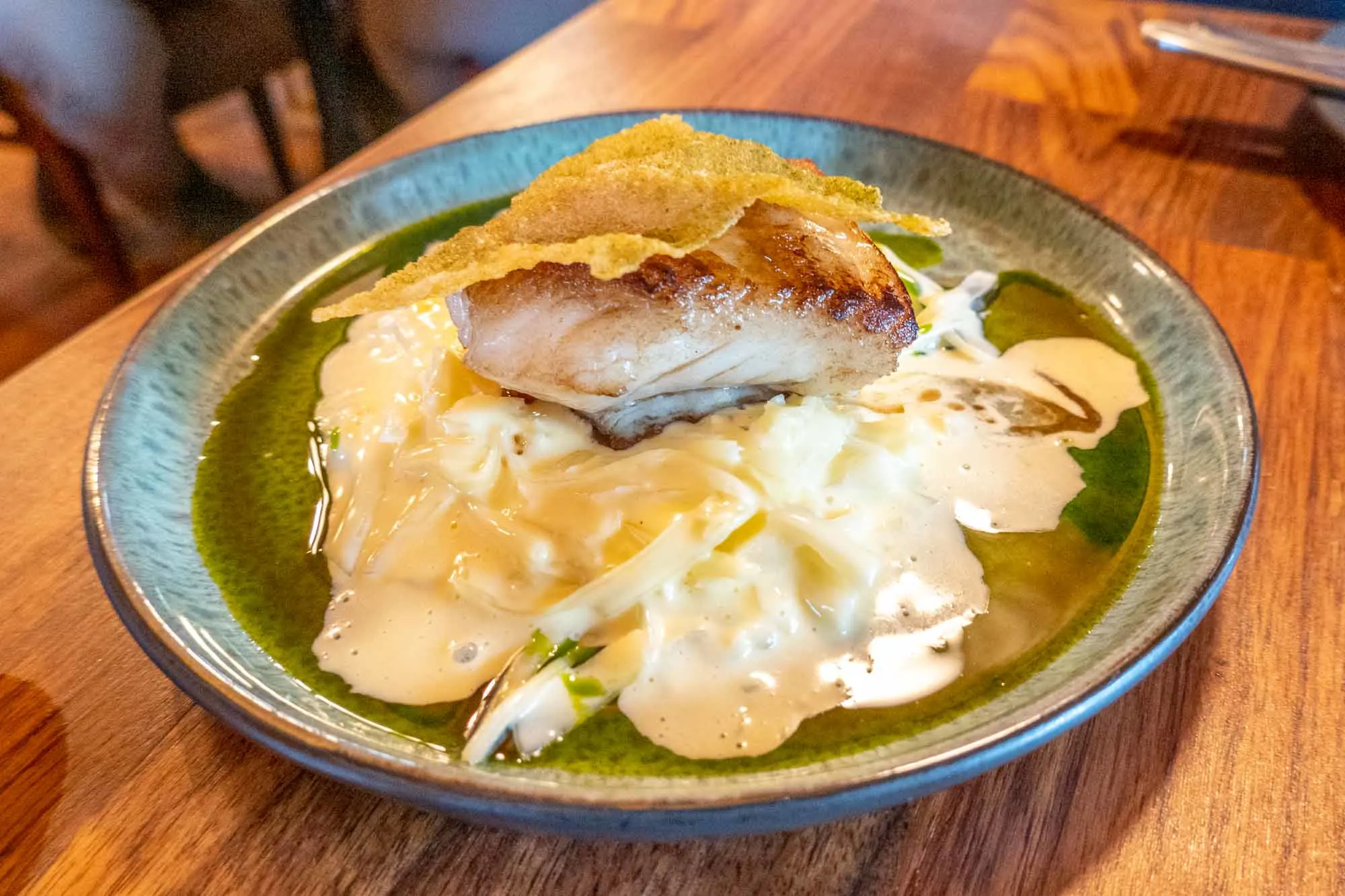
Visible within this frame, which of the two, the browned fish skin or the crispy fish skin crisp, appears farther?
the browned fish skin

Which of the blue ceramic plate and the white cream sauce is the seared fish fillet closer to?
the white cream sauce

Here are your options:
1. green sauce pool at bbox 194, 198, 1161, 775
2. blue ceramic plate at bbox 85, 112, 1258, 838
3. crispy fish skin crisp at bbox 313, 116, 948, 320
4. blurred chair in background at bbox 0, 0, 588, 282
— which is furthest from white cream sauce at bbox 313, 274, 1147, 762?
blurred chair in background at bbox 0, 0, 588, 282

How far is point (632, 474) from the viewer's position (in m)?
1.75

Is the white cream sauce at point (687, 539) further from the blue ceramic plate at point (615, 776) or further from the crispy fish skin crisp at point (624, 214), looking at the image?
the crispy fish skin crisp at point (624, 214)

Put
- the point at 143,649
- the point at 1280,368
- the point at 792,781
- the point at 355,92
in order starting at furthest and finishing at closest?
the point at 355,92
the point at 1280,368
the point at 143,649
the point at 792,781

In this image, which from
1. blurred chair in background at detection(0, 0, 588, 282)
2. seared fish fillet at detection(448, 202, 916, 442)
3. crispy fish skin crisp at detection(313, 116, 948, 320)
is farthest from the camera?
blurred chair in background at detection(0, 0, 588, 282)

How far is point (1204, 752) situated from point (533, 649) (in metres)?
1.06

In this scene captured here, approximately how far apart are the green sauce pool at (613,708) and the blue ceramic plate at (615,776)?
33 mm

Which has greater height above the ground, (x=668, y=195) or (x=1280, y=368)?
(x=668, y=195)

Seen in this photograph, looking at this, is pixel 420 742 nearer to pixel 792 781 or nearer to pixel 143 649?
pixel 143 649

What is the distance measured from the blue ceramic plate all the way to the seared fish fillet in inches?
24.5

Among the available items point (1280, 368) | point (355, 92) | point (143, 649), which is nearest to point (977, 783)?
point (143, 649)

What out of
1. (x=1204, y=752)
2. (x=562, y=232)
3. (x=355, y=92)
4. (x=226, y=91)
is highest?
(x=562, y=232)

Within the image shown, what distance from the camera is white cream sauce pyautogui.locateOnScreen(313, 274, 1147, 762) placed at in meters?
1.46
